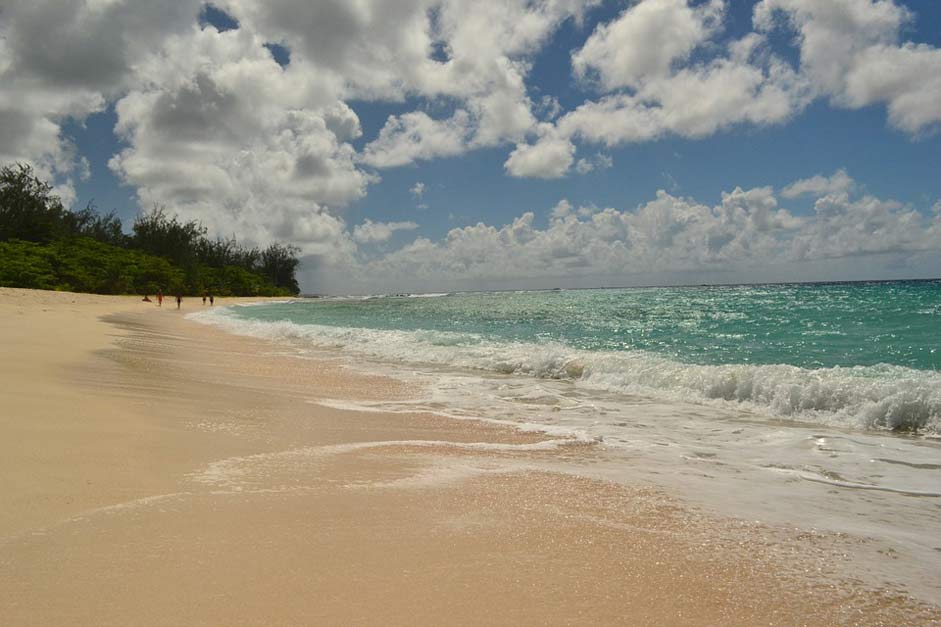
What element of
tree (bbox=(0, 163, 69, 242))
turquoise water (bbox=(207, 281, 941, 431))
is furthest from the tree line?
turquoise water (bbox=(207, 281, 941, 431))

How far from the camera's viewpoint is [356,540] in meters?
3.19

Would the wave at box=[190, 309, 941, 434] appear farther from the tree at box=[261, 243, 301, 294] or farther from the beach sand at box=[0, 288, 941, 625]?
the tree at box=[261, 243, 301, 294]

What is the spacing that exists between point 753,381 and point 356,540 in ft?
27.9

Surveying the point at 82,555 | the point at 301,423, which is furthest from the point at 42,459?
the point at 301,423

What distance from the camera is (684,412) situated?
873cm

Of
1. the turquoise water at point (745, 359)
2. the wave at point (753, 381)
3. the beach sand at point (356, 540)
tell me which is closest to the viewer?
the beach sand at point (356, 540)

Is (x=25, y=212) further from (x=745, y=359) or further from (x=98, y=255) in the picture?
(x=745, y=359)

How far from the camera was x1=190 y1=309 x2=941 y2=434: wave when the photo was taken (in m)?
7.90

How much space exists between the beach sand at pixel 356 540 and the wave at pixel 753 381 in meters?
4.90

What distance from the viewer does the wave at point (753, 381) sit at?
7898 millimetres

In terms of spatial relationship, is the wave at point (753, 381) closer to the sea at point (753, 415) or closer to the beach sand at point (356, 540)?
the sea at point (753, 415)

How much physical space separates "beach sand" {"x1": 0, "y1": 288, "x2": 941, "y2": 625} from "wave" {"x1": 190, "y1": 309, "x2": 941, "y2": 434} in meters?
4.90

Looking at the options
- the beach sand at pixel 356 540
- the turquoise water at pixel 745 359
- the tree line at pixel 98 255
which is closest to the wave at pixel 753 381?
the turquoise water at pixel 745 359

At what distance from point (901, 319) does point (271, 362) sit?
24302 millimetres
